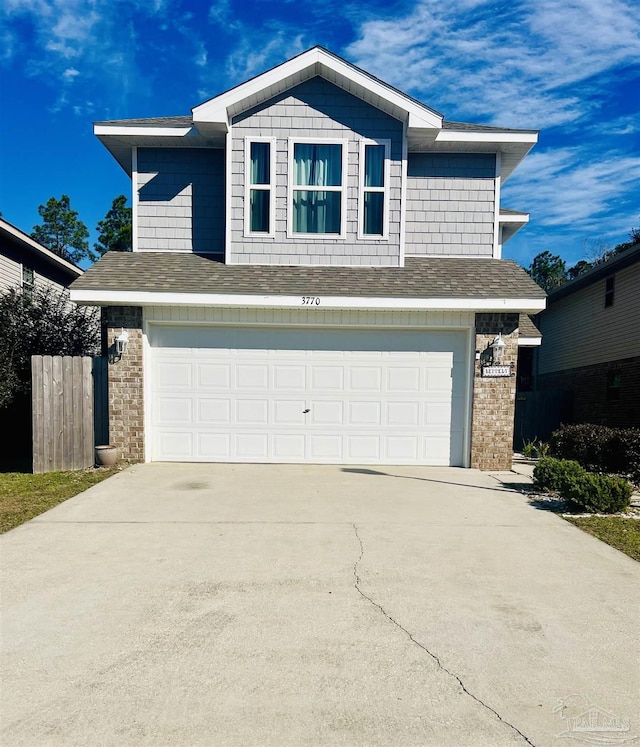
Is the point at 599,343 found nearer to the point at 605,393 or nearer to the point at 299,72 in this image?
the point at 605,393

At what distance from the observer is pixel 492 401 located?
8852 mm

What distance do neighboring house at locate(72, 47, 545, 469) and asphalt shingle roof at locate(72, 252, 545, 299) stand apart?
5 centimetres

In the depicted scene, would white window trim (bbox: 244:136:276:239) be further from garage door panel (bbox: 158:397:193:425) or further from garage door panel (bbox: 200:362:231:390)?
garage door panel (bbox: 158:397:193:425)

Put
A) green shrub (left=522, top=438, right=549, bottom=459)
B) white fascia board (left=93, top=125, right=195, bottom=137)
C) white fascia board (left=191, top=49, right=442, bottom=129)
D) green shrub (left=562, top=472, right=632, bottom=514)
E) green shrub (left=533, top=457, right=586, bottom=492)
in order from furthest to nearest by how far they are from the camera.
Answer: green shrub (left=522, top=438, right=549, bottom=459)
white fascia board (left=93, top=125, right=195, bottom=137)
white fascia board (left=191, top=49, right=442, bottom=129)
green shrub (left=533, top=457, right=586, bottom=492)
green shrub (left=562, top=472, right=632, bottom=514)

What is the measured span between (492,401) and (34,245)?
1310 cm

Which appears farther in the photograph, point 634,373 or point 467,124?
point 634,373

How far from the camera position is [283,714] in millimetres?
2441

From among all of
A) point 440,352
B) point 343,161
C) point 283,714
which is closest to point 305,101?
point 343,161

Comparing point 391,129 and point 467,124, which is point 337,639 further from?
point 467,124

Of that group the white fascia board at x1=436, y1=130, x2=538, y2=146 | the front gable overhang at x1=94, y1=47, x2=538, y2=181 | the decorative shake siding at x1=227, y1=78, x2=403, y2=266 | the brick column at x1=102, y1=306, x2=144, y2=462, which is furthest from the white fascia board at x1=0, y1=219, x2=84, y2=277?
the white fascia board at x1=436, y1=130, x2=538, y2=146

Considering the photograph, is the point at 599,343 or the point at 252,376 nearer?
the point at 252,376

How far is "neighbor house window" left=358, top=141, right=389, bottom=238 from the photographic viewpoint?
9.45 m

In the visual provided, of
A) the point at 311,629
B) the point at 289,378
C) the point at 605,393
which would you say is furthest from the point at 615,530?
the point at 605,393

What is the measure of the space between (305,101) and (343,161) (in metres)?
1.39
